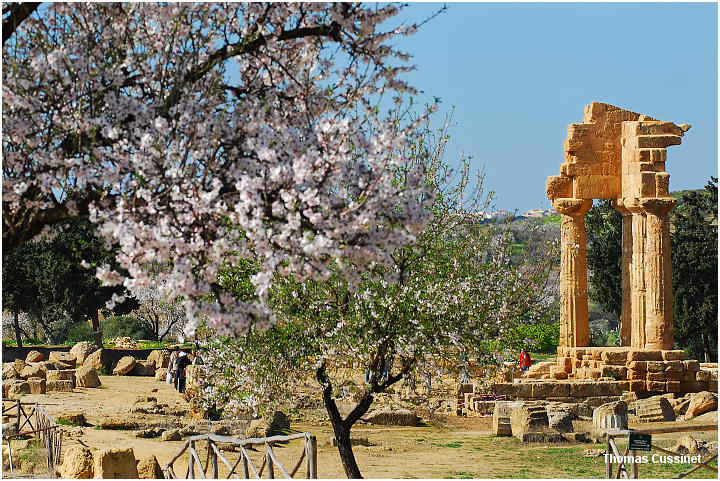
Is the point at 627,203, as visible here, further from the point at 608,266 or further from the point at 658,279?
the point at 608,266

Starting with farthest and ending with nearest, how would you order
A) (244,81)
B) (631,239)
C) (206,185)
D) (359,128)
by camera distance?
1. (631,239)
2. (244,81)
3. (359,128)
4. (206,185)

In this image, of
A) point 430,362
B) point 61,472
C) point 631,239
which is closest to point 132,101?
point 430,362

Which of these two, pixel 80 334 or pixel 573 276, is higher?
Result: pixel 573 276

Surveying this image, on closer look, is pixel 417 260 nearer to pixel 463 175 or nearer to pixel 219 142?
pixel 463 175

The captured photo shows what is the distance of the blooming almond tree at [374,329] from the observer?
478 inches

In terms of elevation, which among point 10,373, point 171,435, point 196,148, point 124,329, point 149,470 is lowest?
point 171,435

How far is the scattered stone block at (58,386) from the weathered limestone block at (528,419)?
16.1 meters

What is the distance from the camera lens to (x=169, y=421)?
2302cm

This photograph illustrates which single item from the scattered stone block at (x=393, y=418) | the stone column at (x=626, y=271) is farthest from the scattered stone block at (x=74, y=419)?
the stone column at (x=626, y=271)

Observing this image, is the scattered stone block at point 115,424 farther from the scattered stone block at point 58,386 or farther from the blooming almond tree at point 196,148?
the blooming almond tree at point 196,148

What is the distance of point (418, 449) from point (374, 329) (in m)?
8.52

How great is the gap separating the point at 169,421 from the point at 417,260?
12508 mm

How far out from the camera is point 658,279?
2680cm

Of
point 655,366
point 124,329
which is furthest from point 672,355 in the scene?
point 124,329
